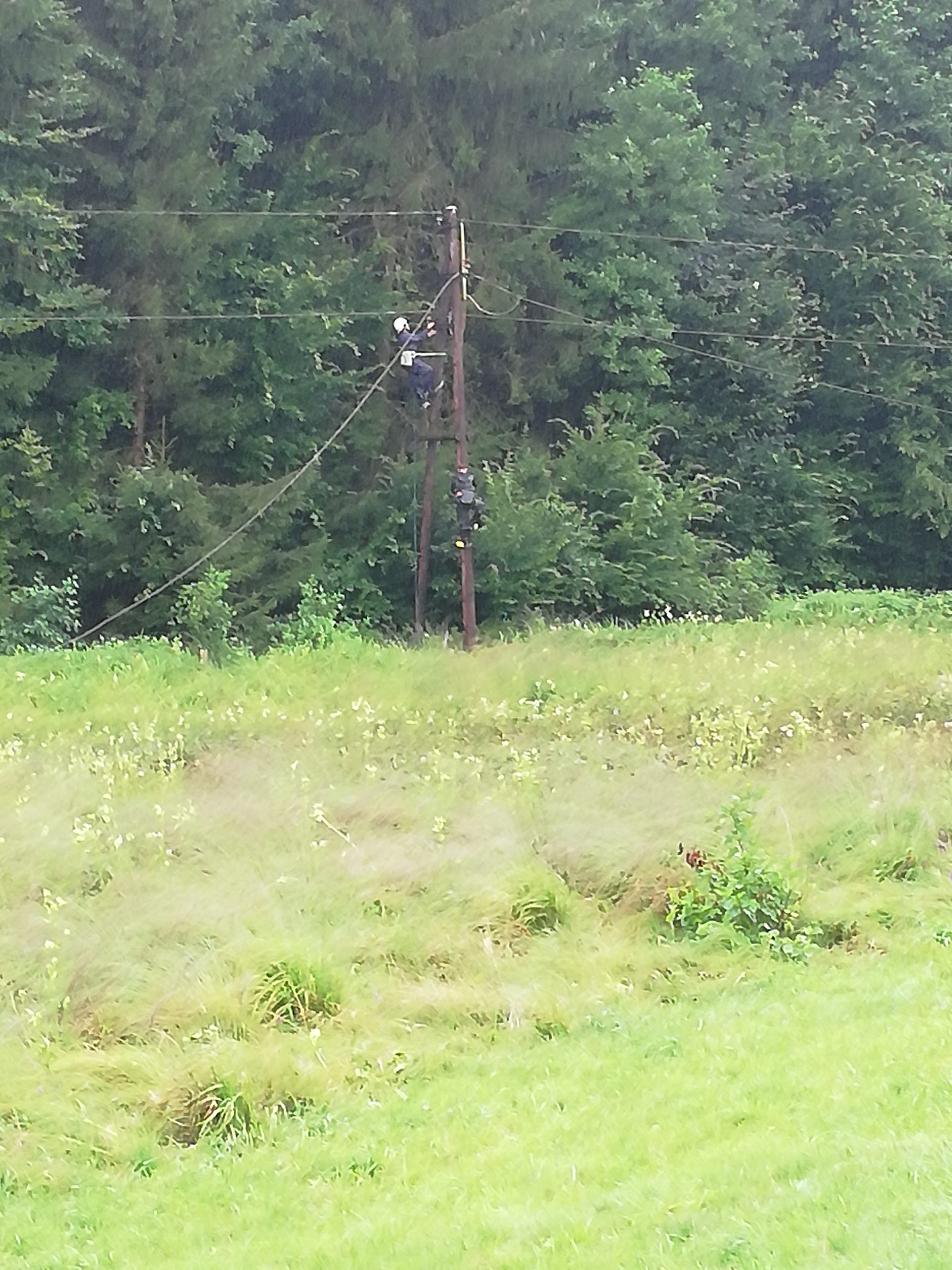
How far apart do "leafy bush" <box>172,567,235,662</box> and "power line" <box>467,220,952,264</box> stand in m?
9.87

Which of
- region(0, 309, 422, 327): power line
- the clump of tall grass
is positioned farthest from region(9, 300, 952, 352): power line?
the clump of tall grass

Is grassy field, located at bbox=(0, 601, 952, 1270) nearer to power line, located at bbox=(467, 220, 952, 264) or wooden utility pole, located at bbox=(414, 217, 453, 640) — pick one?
wooden utility pole, located at bbox=(414, 217, 453, 640)

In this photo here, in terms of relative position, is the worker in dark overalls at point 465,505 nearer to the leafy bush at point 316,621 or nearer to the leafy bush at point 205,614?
the leafy bush at point 316,621

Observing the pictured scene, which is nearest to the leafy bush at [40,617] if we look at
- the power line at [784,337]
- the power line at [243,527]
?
the power line at [243,527]

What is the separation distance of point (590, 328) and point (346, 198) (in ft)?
18.0

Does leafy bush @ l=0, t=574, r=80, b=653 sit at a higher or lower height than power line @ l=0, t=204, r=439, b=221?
lower

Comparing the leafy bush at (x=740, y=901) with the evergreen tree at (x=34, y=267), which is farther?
the evergreen tree at (x=34, y=267)

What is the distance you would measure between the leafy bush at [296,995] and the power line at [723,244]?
71.8 ft

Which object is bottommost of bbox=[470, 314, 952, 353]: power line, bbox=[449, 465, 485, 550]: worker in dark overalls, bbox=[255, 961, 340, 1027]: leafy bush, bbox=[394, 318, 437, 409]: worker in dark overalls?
bbox=[255, 961, 340, 1027]: leafy bush

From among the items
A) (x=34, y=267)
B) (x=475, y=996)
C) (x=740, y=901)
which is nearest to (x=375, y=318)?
(x=34, y=267)

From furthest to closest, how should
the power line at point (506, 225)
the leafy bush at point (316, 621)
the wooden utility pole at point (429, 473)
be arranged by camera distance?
the power line at point (506, 225)
the wooden utility pole at point (429, 473)
the leafy bush at point (316, 621)

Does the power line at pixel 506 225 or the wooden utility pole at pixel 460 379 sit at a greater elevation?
the power line at pixel 506 225

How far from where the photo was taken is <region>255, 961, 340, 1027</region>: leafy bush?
6.22 meters

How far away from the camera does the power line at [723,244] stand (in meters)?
26.1
